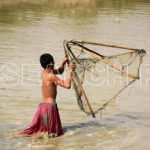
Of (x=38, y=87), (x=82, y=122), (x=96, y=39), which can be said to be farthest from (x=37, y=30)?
(x=82, y=122)

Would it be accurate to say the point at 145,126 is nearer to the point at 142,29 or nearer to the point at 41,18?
the point at 142,29

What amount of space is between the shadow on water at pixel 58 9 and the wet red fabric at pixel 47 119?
1121 cm

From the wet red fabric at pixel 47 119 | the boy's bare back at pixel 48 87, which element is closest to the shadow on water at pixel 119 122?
the wet red fabric at pixel 47 119

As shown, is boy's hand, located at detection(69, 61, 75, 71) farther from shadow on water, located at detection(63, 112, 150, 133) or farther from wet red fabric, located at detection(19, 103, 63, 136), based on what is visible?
shadow on water, located at detection(63, 112, 150, 133)

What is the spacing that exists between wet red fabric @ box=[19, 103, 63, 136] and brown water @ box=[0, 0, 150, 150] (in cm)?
17

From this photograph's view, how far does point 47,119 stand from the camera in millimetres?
4707

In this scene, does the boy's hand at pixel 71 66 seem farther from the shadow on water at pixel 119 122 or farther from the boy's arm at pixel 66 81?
the shadow on water at pixel 119 122

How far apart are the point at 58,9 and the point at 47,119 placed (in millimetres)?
15623

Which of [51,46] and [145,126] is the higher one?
[51,46]

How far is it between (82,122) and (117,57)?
4.47 feet

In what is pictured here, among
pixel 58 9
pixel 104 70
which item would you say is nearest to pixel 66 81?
pixel 104 70

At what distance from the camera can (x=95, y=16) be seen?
17.6 m

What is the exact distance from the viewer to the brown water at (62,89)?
16.2ft

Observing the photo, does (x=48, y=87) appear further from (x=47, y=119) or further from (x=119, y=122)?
(x=119, y=122)
